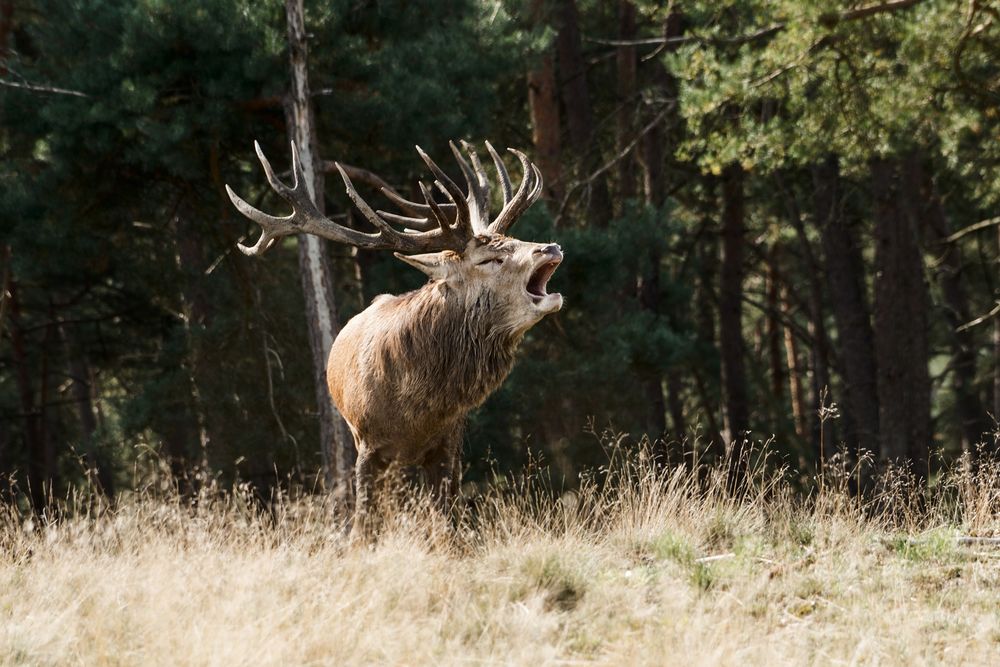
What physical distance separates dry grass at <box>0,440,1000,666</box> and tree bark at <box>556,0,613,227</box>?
1021cm

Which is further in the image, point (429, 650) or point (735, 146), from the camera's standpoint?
point (735, 146)

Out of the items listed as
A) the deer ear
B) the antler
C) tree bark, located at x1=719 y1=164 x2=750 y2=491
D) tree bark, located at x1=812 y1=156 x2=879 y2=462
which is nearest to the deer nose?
the antler

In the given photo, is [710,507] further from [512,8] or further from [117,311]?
[117,311]

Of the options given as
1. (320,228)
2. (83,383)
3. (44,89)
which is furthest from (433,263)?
(83,383)

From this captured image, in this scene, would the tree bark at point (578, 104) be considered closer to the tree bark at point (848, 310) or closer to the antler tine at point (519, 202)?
the tree bark at point (848, 310)

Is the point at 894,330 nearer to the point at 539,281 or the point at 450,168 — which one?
the point at 450,168

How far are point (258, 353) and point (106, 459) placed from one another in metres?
2.83

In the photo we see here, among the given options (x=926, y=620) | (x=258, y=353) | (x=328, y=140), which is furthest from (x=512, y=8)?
(x=926, y=620)

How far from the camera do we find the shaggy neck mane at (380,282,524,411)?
7160 millimetres

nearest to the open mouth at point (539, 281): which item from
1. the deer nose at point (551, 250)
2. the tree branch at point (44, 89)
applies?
the deer nose at point (551, 250)

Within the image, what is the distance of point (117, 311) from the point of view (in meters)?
16.4

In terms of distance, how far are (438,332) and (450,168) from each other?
20.8 ft

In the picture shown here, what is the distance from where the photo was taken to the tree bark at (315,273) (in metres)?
10.5

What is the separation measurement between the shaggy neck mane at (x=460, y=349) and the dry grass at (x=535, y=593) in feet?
2.35
